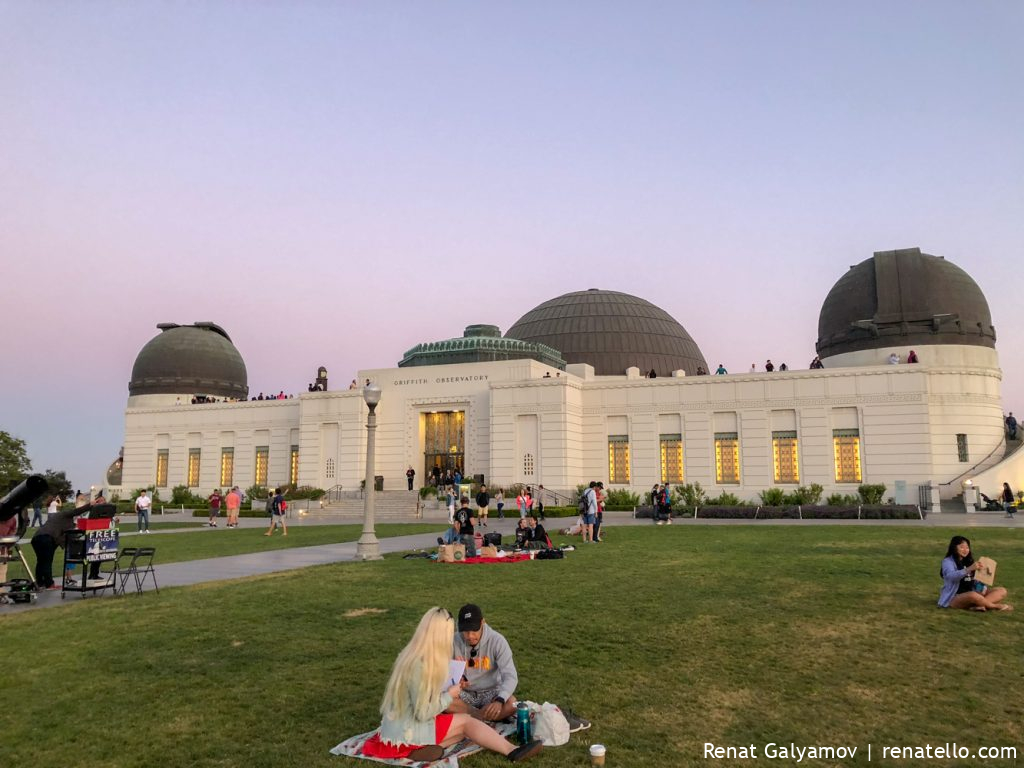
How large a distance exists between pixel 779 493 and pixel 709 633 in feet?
103

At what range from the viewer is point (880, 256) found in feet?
155

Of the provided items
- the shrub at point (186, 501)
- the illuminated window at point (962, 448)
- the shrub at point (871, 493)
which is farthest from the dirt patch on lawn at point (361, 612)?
the shrub at point (186, 501)

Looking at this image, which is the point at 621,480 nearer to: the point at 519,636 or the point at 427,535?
the point at 427,535

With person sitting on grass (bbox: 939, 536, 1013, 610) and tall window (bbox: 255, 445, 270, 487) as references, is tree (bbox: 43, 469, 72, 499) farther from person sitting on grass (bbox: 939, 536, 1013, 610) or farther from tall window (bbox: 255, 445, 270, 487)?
person sitting on grass (bbox: 939, 536, 1013, 610)

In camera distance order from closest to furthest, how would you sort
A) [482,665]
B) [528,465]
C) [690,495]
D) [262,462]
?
[482,665] < [690,495] < [528,465] < [262,462]

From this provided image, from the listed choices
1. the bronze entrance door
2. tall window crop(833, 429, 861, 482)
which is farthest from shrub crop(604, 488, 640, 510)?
tall window crop(833, 429, 861, 482)

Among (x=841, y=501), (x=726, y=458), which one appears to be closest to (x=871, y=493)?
(x=841, y=501)

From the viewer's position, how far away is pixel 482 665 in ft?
21.4

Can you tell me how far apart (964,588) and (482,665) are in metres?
8.14

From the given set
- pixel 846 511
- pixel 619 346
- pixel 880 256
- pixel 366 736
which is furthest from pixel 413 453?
pixel 366 736

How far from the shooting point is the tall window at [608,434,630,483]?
45188mm

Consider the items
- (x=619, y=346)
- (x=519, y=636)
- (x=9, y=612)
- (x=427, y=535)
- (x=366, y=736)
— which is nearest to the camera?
(x=366, y=736)

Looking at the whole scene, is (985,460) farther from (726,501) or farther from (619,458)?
(619,458)

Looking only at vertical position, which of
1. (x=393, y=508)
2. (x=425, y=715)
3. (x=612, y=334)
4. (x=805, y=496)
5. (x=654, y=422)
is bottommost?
(x=393, y=508)
